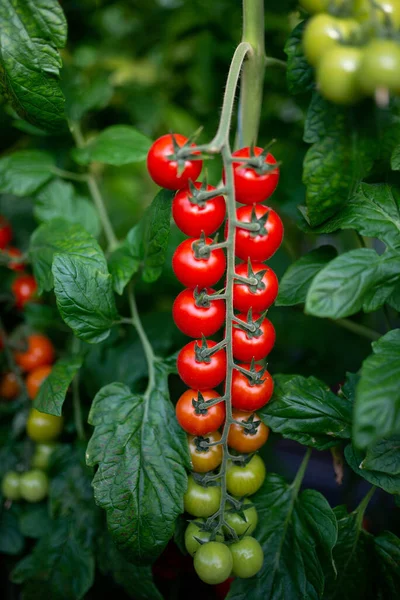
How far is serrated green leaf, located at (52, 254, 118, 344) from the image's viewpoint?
1.93ft

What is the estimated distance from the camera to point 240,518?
1.88 ft

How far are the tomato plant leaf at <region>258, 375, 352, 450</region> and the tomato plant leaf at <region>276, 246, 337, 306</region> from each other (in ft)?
0.34

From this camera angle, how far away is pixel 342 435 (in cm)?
58

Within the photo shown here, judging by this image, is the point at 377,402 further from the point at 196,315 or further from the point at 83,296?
the point at 83,296

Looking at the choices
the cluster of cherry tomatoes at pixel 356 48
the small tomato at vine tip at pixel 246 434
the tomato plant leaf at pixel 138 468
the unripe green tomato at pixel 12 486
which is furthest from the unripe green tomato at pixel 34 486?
the cluster of cherry tomatoes at pixel 356 48

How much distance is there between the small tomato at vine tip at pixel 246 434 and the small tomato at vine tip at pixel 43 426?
320 millimetres

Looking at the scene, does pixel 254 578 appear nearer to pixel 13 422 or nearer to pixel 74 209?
pixel 13 422

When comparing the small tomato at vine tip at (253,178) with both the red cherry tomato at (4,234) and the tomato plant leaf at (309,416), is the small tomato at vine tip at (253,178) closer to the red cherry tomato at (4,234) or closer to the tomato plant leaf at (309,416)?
the tomato plant leaf at (309,416)

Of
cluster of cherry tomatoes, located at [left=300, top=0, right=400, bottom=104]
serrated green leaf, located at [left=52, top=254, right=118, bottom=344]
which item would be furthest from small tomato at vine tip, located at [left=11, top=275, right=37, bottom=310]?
cluster of cherry tomatoes, located at [left=300, top=0, right=400, bottom=104]

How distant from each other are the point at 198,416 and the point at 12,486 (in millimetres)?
416

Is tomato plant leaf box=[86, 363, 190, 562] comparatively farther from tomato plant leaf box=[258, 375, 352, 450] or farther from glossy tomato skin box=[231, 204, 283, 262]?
glossy tomato skin box=[231, 204, 283, 262]

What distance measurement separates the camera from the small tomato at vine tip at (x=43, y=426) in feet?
2.56

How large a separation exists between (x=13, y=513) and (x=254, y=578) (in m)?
0.43

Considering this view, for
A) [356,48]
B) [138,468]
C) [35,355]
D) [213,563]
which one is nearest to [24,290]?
[35,355]
